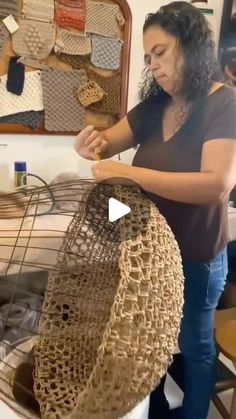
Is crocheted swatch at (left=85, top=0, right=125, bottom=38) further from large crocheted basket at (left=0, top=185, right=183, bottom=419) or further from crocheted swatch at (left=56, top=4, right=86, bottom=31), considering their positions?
large crocheted basket at (left=0, top=185, right=183, bottom=419)

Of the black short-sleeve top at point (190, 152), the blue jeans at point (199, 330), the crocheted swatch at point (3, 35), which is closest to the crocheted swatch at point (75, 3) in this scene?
the crocheted swatch at point (3, 35)

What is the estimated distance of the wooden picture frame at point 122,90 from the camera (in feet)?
2.41

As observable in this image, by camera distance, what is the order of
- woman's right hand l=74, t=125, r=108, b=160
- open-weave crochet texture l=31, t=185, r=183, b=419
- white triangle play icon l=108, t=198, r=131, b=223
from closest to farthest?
open-weave crochet texture l=31, t=185, r=183, b=419 → white triangle play icon l=108, t=198, r=131, b=223 → woman's right hand l=74, t=125, r=108, b=160

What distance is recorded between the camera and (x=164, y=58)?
2.12 feet

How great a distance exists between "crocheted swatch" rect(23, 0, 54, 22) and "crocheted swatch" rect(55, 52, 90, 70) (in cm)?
7

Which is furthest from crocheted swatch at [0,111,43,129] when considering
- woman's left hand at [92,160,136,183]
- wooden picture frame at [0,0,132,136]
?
woman's left hand at [92,160,136,183]

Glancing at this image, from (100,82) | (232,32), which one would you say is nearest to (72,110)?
(100,82)

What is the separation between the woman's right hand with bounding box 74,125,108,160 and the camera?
724 millimetres

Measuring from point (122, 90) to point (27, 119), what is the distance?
7.5 inches

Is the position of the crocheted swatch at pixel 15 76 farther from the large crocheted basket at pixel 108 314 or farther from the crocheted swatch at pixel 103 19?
the large crocheted basket at pixel 108 314

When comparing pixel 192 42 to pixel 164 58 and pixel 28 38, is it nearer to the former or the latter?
pixel 164 58

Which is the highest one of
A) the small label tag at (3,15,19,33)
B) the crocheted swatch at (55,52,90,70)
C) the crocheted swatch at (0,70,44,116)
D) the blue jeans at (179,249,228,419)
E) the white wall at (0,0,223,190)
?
the small label tag at (3,15,19,33)

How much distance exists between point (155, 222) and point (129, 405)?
0.22 m

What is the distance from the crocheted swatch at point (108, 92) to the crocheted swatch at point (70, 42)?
45 millimetres
